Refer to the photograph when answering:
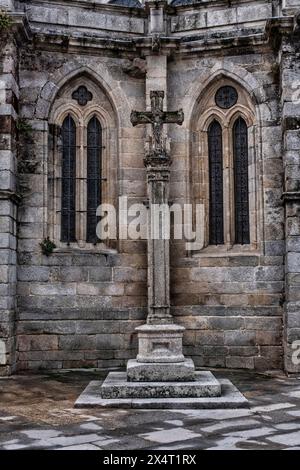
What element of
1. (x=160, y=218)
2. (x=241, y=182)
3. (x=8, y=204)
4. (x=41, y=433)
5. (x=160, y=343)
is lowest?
(x=41, y=433)

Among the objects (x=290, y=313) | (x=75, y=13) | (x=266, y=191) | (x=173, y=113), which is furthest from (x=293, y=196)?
(x=75, y=13)

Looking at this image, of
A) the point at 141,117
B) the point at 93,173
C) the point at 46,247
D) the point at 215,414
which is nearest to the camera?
the point at 215,414

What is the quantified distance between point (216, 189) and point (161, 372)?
4.83 meters

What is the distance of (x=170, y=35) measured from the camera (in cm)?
1248

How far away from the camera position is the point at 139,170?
12.2m

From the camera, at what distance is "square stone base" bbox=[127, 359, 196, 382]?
335 inches

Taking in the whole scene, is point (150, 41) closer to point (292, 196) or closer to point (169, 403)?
point (292, 196)

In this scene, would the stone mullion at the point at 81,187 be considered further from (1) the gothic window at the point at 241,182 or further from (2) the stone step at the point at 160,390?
(2) the stone step at the point at 160,390

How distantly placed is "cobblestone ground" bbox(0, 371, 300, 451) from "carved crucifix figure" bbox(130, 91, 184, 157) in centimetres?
373

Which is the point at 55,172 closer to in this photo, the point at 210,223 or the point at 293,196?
the point at 210,223

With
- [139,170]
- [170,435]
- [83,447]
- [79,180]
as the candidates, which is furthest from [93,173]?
[83,447]

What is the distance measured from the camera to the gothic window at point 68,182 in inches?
479

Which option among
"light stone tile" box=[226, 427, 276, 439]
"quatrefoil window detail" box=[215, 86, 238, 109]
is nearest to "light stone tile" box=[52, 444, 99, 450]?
"light stone tile" box=[226, 427, 276, 439]

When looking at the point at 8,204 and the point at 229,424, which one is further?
the point at 8,204
